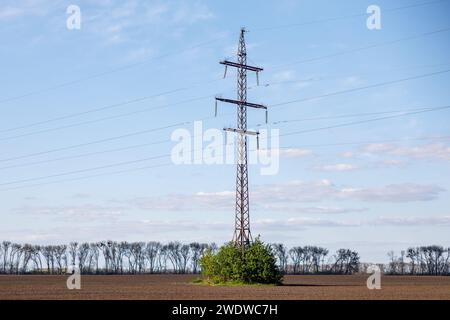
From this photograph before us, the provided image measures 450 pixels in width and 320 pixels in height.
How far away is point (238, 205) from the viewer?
8075cm

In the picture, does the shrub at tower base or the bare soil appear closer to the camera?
the bare soil

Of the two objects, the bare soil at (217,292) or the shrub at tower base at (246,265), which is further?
the shrub at tower base at (246,265)

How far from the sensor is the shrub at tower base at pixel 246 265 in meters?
91.8

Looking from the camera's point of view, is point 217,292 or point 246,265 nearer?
point 217,292

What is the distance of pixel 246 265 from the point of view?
92188 millimetres

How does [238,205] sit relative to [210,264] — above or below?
above

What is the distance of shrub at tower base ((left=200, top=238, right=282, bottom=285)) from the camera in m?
91.8

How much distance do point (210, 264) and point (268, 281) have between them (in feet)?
27.8
